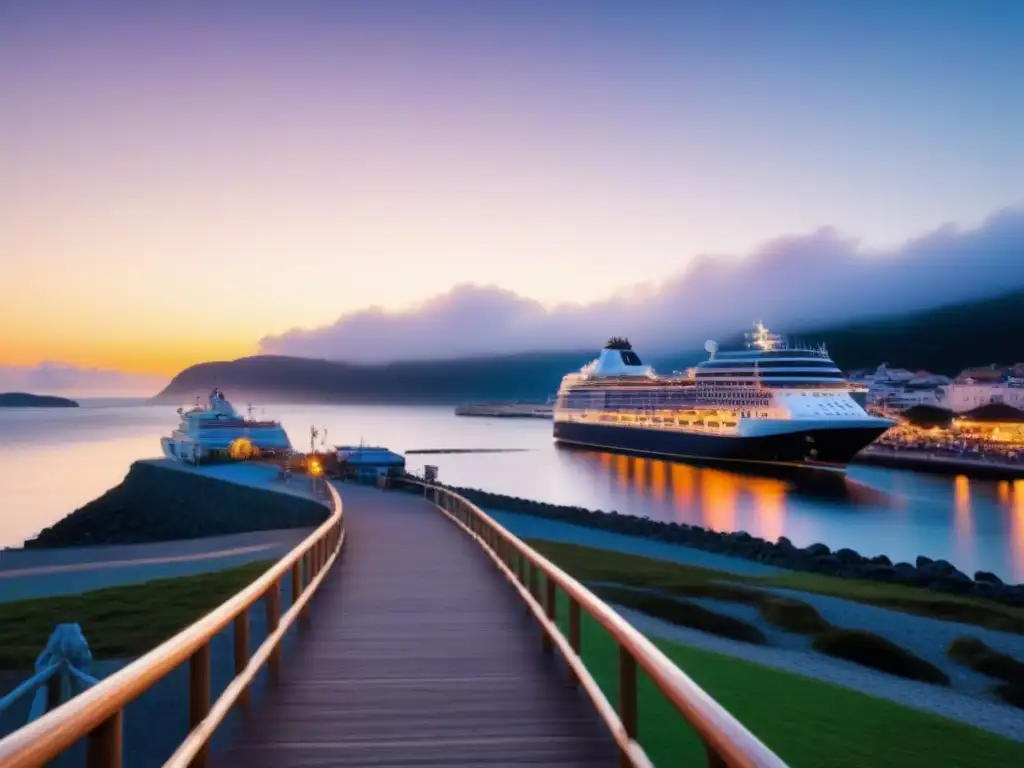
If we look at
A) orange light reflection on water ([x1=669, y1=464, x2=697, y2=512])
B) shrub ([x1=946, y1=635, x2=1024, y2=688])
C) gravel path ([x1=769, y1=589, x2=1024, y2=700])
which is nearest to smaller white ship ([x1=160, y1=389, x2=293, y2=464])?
orange light reflection on water ([x1=669, y1=464, x2=697, y2=512])

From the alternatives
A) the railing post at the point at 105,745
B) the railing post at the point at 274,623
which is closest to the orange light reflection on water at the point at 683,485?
the railing post at the point at 274,623

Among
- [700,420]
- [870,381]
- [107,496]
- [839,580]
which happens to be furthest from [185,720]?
[870,381]

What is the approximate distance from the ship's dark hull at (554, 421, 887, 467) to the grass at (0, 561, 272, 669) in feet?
184

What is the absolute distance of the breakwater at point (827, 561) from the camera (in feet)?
68.7

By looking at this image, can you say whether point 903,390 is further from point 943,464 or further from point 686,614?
point 686,614

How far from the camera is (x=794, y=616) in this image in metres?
13.4

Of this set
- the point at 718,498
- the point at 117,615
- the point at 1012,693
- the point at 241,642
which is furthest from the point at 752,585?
the point at 718,498

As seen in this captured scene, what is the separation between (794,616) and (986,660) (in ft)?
8.80

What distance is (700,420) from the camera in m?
78.1

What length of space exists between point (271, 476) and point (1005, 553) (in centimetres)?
3316

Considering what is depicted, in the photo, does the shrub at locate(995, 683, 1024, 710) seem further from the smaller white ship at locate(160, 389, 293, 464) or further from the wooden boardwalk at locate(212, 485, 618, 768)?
the smaller white ship at locate(160, 389, 293, 464)

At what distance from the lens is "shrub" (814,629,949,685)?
1123 centimetres

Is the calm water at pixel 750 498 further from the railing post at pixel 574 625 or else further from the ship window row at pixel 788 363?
the railing post at pixel 574 625

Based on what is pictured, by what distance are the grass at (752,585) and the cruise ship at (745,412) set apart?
46289 millimetres
